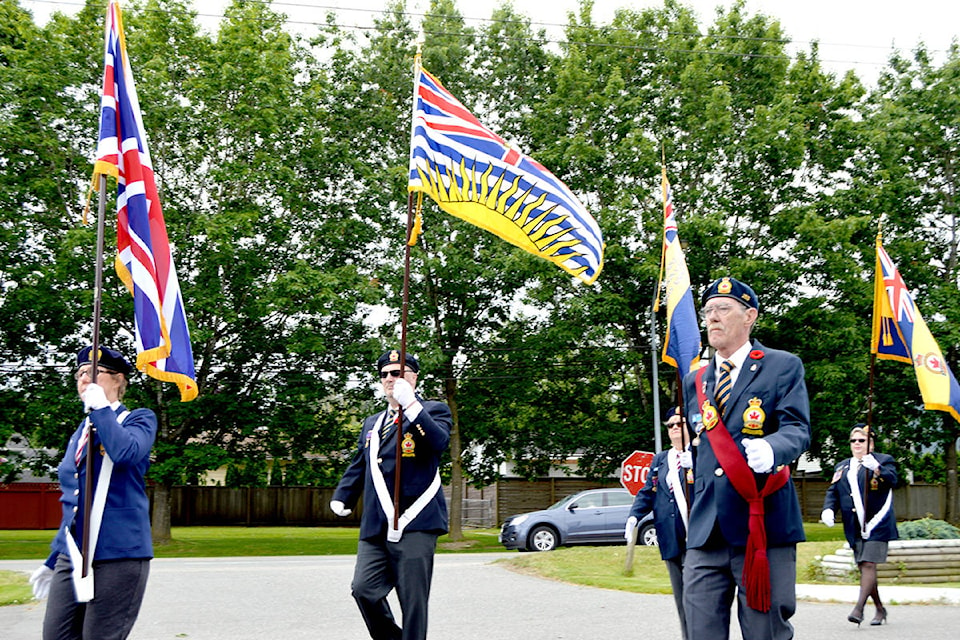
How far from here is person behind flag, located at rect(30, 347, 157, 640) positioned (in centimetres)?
502

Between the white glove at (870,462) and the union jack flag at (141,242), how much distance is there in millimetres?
7015

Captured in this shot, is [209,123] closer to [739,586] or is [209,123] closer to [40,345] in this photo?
[40,345]

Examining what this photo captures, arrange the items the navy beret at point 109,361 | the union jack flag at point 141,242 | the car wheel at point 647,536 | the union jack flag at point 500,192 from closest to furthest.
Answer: the navy beret at point 109,361 → the union jack flag at point 141,242 → the union jack flag at point 500,192 → the car wheel at point 647,536

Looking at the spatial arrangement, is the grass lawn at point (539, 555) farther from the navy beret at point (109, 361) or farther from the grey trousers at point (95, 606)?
the grey trousers at point (95, 606)

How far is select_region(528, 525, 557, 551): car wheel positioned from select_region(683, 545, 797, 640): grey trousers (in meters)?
21.6

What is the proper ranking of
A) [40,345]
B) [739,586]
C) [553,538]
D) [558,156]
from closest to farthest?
1. [739,586]
2. [553,538]
3. [40,345]
4. [558,156]

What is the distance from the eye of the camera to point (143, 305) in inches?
248

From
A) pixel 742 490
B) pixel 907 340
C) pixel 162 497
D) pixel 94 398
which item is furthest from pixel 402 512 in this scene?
pixel 162 497

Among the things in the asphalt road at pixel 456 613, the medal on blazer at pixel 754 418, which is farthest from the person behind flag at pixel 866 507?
the medal on blazer at pixel 754 418

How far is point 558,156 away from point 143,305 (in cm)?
2500

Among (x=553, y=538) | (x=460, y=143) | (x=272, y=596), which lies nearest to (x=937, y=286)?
(x=553, y=538)

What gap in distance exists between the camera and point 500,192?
843 centimetres

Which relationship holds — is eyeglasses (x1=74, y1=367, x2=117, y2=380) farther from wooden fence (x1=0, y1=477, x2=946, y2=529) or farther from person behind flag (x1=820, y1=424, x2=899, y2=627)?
wooden fence (x1=0, y1=477, x2=946, y2=529)

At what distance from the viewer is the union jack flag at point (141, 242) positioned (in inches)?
248
